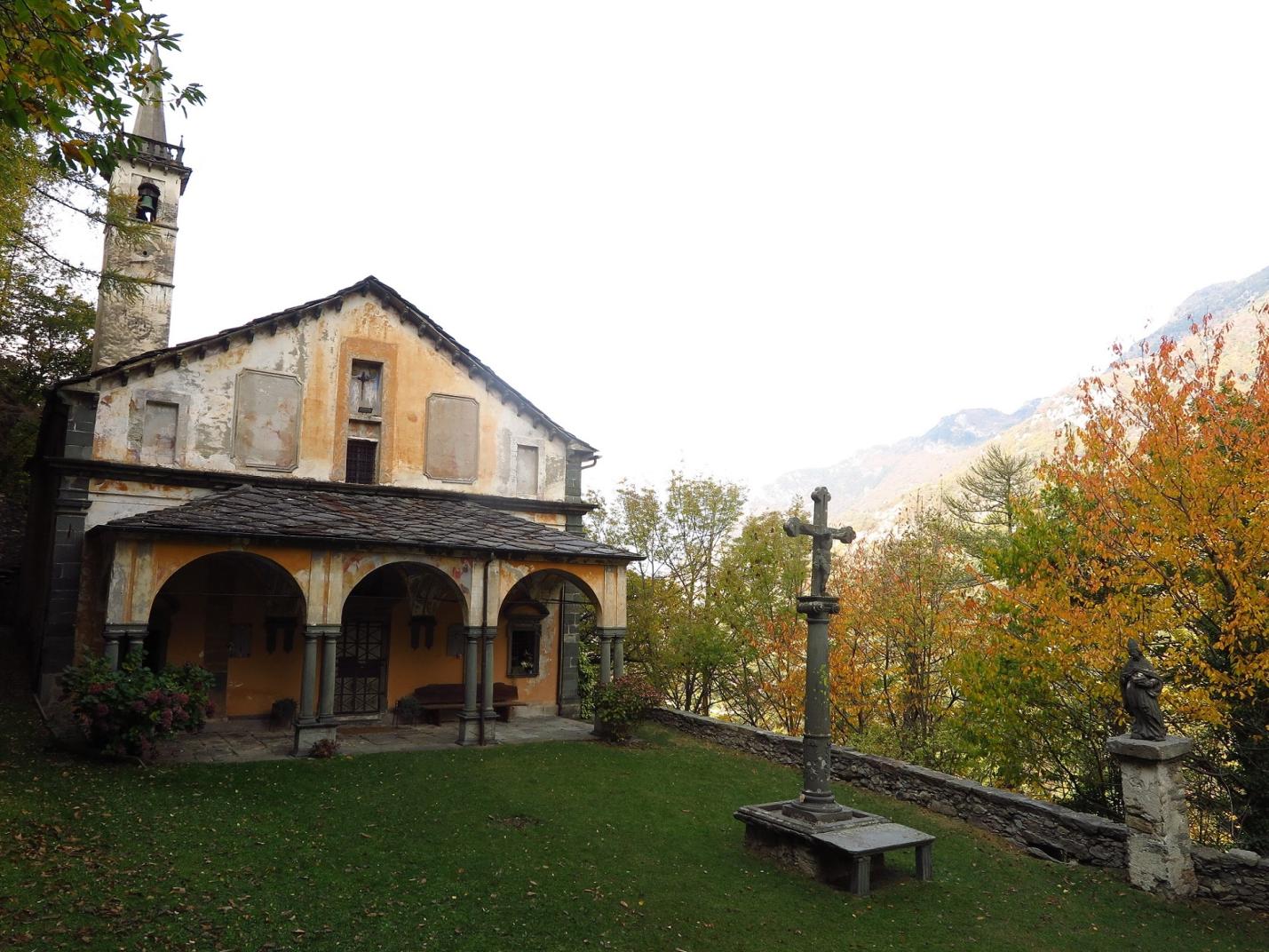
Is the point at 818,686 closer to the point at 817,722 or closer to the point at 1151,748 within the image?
the point at 817,722

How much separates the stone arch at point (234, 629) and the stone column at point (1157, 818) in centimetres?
1395

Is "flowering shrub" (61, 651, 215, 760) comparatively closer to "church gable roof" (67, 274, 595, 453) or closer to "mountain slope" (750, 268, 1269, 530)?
"church gable roof" (67, 274, 595, 453)

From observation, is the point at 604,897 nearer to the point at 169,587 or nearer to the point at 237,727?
the point at 237,727

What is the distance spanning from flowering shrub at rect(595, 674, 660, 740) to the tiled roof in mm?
2777

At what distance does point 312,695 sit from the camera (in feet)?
46.0

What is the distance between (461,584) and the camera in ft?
51.4

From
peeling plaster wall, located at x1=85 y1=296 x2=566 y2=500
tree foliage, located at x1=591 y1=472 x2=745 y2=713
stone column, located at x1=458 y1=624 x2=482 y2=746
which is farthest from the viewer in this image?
tree foliage, located at x1=591 y1=472 x2=745 y2=713

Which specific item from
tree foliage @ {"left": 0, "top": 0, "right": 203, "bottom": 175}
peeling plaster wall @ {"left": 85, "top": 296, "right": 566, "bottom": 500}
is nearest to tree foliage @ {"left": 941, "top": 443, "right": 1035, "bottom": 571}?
peeling plaster wall @ {"left": 85, "top": 296, "right": 566, "bottom": 500}

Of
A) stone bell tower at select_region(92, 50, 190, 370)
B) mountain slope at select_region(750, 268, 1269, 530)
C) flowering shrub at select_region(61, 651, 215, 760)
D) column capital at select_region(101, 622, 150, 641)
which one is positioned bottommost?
flowering shrub at select_region(61, 651, 215, 760)

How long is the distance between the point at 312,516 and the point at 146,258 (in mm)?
10523

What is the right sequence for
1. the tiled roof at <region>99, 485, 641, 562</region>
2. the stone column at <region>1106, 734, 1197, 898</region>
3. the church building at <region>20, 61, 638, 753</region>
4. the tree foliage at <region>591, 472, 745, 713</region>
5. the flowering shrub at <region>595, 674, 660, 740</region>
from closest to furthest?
the stone column at <region>1106, 734, 1197, 898</region> < the tiled roof at <region>99, 485, 641, 562</region> < the church building at <region>20, 61, 638, 753</region> < the flowering shrub at <region>595, 674, 660, 740</region> < the tree foliage at <region>591, 472, 745, 713</region>

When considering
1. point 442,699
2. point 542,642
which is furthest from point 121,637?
point 542,642

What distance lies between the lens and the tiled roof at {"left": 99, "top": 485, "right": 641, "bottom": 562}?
13.5m

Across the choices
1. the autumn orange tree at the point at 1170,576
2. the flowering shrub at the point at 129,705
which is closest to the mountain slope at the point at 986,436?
the autumn orange tree at the point at 1170,576
